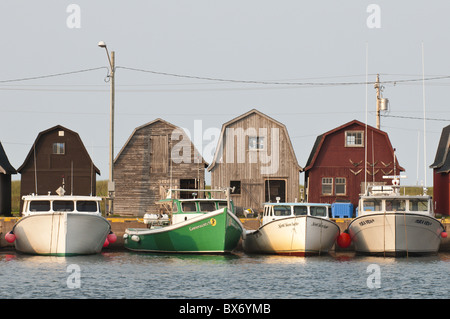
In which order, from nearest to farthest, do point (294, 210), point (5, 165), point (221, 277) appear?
1. point (221, 277)
2. point (294, 210)
3. point (5, 165)

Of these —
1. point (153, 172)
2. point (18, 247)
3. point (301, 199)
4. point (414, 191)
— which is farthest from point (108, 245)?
point (414, 191)

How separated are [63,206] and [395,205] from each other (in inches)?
635

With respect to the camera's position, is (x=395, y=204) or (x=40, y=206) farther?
(x=395, y=204)

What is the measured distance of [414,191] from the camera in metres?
70.9

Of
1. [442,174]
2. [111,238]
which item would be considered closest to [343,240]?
[111,238]

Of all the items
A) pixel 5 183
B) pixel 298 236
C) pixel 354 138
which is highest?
pixel 354 138

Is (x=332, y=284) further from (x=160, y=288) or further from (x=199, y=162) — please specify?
(x=199, y=162)

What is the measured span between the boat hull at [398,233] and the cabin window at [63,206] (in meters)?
13.8

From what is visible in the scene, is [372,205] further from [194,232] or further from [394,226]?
[194,232]

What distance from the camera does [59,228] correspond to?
36.0m

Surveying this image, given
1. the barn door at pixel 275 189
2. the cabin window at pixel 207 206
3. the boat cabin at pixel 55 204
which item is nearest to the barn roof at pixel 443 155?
the barn door at pixel 275 189

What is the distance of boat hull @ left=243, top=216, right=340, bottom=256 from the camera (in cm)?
3706

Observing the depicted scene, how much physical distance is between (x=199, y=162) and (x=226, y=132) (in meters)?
2.78

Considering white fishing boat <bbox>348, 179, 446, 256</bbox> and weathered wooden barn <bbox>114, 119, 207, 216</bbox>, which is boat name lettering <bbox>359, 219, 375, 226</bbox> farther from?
weathered wooden barn <bbox>114, 119, 207, 216</bbox>
